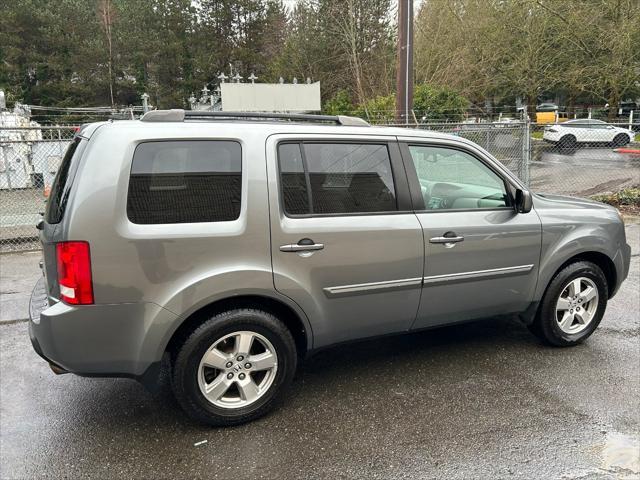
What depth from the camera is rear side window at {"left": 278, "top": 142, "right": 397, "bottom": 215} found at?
10.3ft

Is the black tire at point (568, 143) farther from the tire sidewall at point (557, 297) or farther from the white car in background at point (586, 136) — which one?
the tire sidewall at point (557, 297)

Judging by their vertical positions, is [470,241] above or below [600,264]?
above

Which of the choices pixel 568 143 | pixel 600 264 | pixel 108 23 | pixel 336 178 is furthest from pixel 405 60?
pixel 108 23

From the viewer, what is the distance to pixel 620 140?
21.5m

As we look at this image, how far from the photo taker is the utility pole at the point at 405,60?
8922mm

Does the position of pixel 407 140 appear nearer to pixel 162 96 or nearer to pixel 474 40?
pixel 474 40

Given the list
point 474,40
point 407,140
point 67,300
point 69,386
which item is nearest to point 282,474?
point 67,300

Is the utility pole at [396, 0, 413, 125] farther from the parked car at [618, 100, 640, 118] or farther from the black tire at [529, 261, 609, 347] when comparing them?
the parked car at [618, 100, 640, 118]

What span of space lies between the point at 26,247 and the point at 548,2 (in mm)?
20556

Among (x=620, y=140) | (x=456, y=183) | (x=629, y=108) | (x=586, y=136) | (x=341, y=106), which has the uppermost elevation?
(x=629, y=108)

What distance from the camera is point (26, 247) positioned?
26.4 ft

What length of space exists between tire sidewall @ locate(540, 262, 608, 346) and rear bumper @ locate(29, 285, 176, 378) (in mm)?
2777

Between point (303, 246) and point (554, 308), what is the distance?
2164mm

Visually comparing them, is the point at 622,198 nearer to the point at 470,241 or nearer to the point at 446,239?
the point at 470,241
